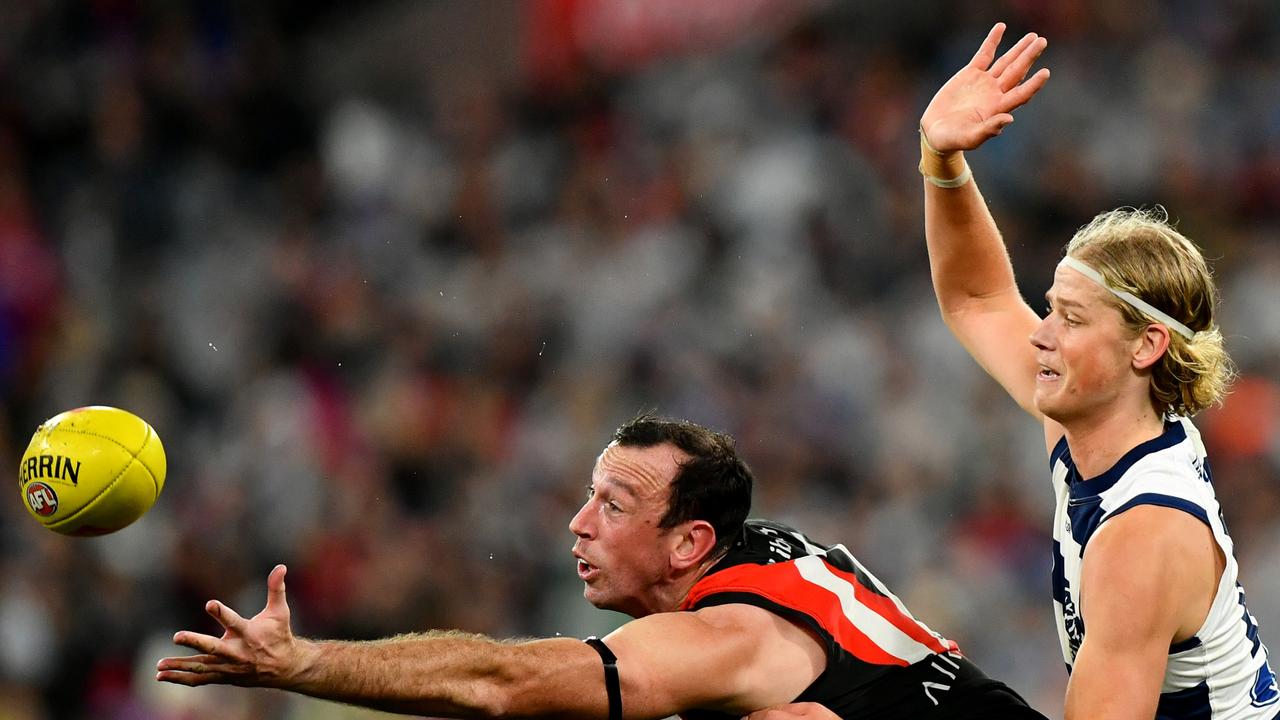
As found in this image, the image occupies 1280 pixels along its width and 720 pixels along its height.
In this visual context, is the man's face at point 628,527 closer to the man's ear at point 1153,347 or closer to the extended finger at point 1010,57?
the man's ear at point 1153,347

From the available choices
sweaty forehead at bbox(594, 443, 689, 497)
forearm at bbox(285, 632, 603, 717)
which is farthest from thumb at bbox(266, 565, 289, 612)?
sweaty forehead at bbox(594, 443, 689, 497)

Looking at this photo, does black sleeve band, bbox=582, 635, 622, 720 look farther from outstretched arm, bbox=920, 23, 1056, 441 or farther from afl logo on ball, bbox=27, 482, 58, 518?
afl logo on ball, bbox=27, 482, 58, 518

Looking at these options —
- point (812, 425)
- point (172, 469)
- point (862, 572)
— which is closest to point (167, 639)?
point (172, 469)

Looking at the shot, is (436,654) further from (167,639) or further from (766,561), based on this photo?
(167,639)

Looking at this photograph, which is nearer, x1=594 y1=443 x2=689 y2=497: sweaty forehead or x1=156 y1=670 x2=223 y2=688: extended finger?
x1=156 y1=670 x2=223 y2=688: extended finger

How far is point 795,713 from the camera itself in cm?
407

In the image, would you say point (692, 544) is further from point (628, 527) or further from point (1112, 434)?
point (1112, 434)

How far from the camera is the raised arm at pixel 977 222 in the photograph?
492 cm

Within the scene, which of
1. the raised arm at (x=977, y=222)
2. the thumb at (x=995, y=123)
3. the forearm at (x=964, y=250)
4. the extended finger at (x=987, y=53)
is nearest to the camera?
the thumb at (x=995, y=123)

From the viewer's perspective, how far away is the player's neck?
4.30 m

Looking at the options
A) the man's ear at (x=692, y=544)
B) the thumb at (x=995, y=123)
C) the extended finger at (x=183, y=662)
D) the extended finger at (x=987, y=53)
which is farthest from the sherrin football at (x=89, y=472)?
the extended finger at (x=987, y=53)

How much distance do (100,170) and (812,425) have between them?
5.85m

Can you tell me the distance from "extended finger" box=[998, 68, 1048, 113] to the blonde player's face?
651 mm

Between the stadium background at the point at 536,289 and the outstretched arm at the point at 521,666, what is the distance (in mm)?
5064
